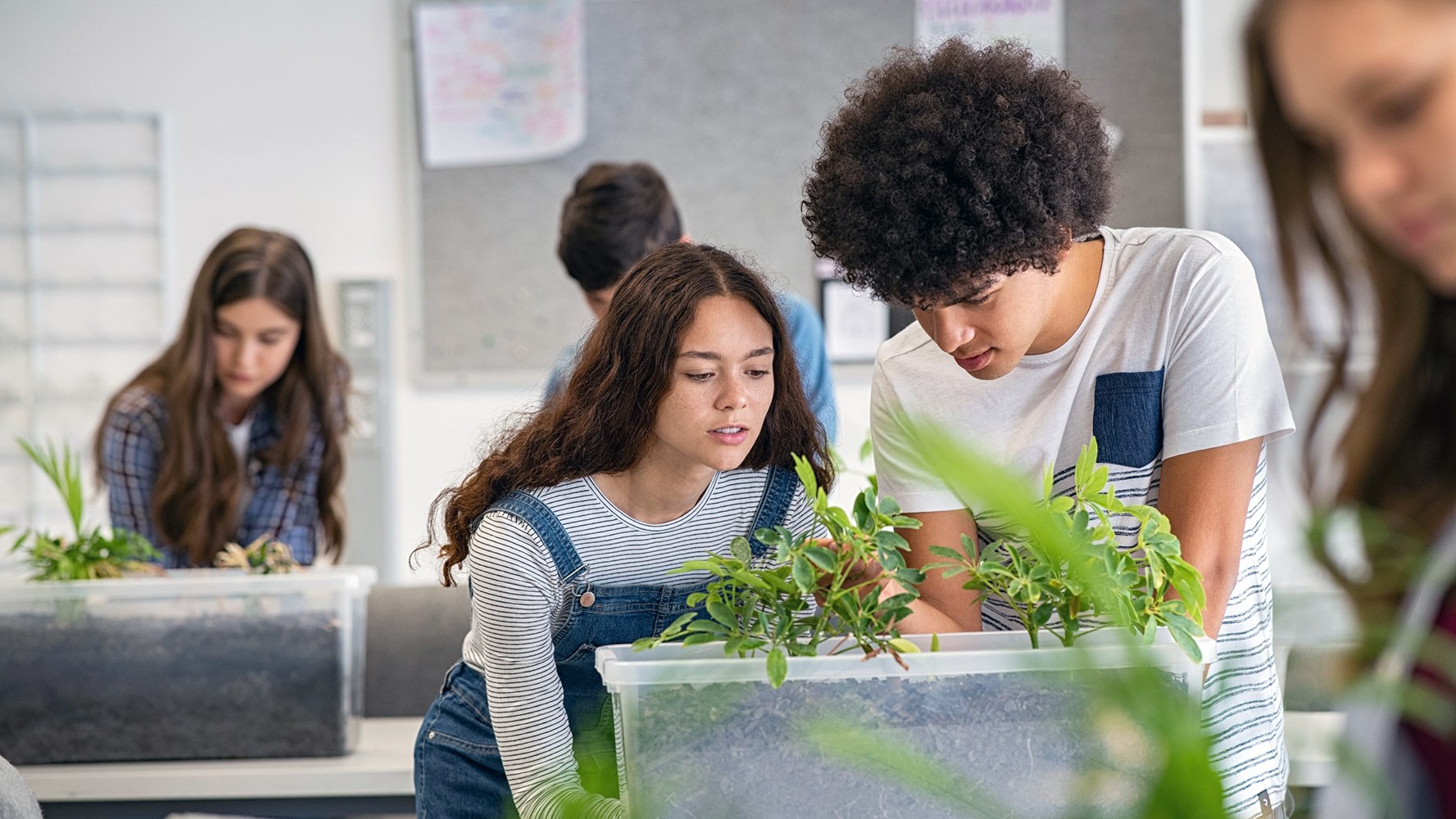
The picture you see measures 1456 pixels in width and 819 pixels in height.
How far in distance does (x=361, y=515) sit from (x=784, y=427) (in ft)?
8.52

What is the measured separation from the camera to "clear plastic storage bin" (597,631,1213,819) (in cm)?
74

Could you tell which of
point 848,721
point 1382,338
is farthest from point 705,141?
point 1382,338

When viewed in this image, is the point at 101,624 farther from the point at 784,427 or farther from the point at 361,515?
the point at 361,515

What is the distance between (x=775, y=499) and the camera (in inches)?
50.9

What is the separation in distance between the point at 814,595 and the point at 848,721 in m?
0.11

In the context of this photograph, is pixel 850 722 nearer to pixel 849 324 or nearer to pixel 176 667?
pixel 176 667

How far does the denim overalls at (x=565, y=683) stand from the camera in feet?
3.98

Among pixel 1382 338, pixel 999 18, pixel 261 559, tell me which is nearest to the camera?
pixel 1382 338

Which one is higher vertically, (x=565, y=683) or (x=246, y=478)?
(x=246, y=478)

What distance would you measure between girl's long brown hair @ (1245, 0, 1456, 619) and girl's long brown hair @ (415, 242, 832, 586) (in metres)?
0.75

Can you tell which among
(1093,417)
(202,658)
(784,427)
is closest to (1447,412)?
(1093,417)

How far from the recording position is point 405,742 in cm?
176

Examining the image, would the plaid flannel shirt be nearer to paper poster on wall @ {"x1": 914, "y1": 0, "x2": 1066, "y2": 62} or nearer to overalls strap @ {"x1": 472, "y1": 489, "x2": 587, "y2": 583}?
overalls strap @ {"x1": 472, "y1": 489, "x2": 587, "y2": 583}

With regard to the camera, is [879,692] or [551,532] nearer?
[879,692]
